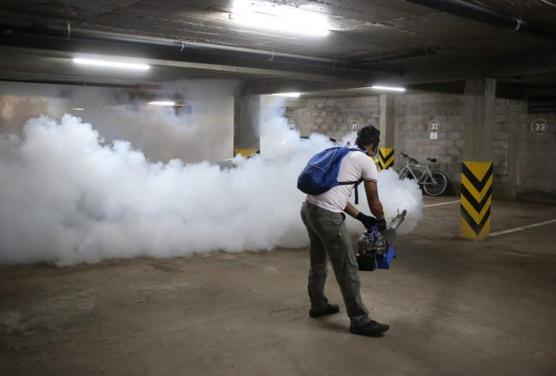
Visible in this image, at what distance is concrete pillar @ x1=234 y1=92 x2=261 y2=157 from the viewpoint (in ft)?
43.6

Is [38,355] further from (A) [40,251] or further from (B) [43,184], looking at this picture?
(B) [43,184]

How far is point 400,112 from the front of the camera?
1591cm

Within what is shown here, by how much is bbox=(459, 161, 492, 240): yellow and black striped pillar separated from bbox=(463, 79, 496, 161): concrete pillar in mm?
248

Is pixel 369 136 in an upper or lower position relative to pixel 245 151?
upper

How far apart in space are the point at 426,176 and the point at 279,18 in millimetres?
10850

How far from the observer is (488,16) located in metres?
4.81

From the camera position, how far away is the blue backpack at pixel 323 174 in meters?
4.20

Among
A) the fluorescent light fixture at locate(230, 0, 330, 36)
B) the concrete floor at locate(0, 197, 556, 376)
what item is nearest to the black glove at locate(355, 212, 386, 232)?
the concrete floor at locate(0, 197, 556, 376)

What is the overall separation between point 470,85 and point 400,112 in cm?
707

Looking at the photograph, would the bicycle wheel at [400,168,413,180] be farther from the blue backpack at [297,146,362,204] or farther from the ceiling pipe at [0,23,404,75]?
the blue backpack at [297,146,362,204]

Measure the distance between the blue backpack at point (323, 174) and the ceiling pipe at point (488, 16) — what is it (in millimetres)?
1394

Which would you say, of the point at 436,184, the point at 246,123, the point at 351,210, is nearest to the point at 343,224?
the point at 351,210

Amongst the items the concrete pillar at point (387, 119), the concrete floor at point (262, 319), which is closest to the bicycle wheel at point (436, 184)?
the concrete pillar at point (387, 119)

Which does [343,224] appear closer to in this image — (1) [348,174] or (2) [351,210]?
(2) [351,210]
